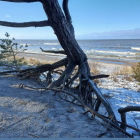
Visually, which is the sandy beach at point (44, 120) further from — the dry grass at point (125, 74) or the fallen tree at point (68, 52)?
the dry grass at point (125, 74)

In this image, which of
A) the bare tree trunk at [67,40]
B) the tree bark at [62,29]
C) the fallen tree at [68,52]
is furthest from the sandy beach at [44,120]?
the tree bark at [62,29]

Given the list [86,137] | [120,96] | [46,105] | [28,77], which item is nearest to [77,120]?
[86,137]

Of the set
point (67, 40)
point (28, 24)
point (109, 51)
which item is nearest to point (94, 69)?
point (67, 40)

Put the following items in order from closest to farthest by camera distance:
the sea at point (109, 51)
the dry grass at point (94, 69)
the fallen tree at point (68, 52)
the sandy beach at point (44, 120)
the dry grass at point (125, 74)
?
the sandy beach at point (44, 120) < the fallen tree at point (68, 52) < the dry grass at point (125, 74) < the dry grass at point (94, 69) < the sea at point (109, 51)

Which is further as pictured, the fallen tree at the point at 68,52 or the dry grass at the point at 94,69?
the dry grass at the point at 94,69

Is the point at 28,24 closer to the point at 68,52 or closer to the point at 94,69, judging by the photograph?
the point at 68,52

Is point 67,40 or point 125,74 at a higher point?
point 67,40

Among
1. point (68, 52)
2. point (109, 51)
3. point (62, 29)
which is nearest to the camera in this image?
point (62, 29)

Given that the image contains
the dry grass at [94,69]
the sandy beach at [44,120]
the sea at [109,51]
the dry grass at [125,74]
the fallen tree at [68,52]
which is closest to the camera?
the sandy beach at [44,120]

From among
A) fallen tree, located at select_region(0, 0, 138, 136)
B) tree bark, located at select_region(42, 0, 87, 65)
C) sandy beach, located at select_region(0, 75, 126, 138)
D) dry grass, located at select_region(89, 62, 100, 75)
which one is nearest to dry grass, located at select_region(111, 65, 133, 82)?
dry grass, located at select_region(89, 62, 100, 75)

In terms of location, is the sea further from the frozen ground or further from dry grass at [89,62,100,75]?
the frozen ground

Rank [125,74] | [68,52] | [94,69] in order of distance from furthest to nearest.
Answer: [94,69] → [125,74] → [68,52]

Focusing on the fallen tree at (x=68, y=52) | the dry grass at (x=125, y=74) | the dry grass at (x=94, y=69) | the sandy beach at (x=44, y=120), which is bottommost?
the dry grass at (x=125, y=74)

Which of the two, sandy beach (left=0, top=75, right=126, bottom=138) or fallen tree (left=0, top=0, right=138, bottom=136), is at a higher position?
fallen tree (left=0, top=0, right=138, bottom=136)
